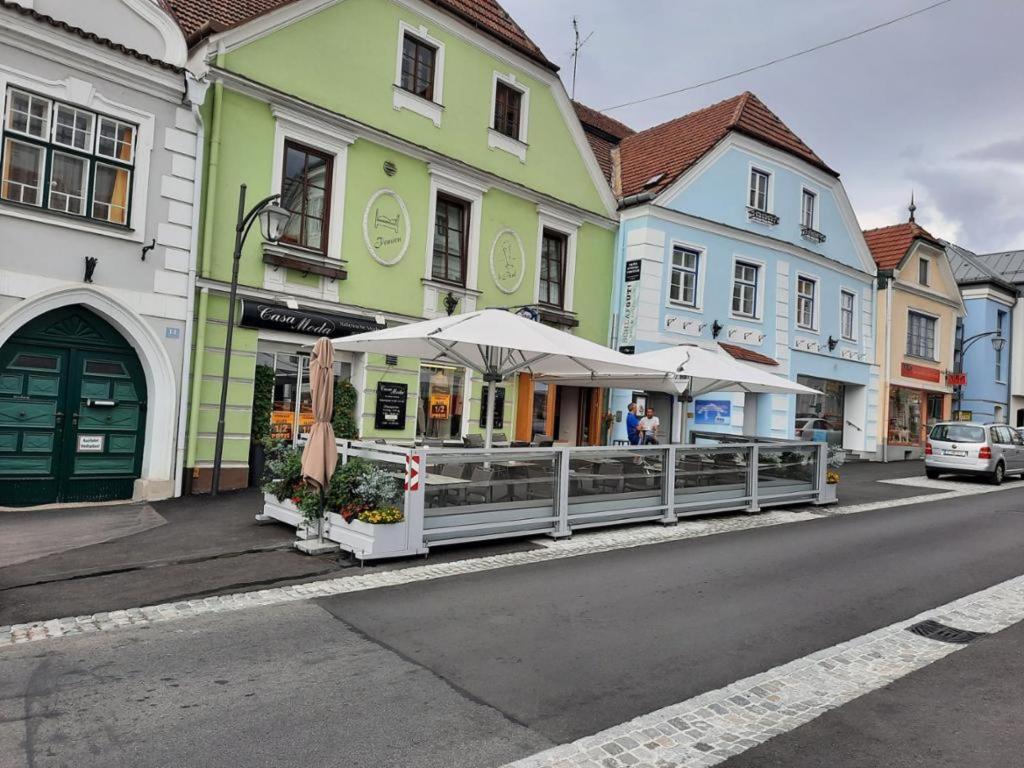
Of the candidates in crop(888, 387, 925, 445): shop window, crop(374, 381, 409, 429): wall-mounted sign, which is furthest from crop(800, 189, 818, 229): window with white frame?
crop(374, 381, 409, 429): wall-mounted sign

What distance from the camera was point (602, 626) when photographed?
600 centimetres

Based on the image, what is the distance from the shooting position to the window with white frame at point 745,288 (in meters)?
21.0

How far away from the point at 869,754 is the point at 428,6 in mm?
14942

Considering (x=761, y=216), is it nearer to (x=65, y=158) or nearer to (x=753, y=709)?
(x=65, y=158)

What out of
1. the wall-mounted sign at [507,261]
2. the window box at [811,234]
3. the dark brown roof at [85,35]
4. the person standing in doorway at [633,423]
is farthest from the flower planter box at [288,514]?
the window box at [811,234]

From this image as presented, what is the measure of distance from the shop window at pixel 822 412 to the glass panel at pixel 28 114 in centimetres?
2035

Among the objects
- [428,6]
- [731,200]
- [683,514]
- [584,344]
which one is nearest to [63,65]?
[428,6]

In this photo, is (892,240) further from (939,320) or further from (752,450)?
(752,450)

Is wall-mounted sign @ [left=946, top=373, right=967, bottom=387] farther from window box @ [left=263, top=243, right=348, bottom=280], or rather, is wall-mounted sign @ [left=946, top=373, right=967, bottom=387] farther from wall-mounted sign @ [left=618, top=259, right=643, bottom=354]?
window box @ [left=263, top=243, right=348, bottom=280]

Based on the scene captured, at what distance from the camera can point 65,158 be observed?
10.5 m

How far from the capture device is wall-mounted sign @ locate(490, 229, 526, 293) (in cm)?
1612

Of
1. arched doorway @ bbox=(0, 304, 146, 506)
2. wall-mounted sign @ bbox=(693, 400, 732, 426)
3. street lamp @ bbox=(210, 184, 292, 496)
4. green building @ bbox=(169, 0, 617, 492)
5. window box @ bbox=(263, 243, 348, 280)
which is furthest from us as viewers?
wall-mounted sign @ bbox=(693, 400, 732, 426)

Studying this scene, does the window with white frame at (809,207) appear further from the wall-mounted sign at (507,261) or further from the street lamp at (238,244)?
the street lamp at (238,244)

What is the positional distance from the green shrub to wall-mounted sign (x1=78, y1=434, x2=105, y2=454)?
238 cm
